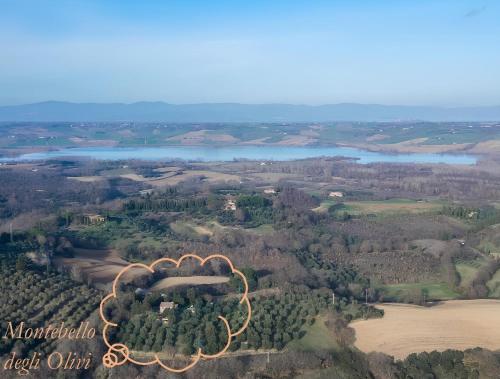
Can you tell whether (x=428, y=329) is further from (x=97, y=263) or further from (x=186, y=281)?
(x=97, y=263)

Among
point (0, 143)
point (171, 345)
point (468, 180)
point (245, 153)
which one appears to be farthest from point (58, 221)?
point (0, 143)

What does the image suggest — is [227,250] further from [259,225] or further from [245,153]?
[245,153]

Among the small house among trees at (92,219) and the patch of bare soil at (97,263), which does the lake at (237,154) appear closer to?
the small house among trees at (92,219)

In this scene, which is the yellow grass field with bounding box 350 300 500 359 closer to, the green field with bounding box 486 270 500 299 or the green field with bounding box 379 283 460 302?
the green field with bounding box 379 283 460 302

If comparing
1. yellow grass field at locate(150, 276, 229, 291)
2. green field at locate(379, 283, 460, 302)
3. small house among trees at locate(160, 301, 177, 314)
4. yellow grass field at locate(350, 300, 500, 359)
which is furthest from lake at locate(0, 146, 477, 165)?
small house among trees at locate(160, 301, 177, 314)

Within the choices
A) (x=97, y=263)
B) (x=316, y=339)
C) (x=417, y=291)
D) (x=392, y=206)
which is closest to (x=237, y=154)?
(x=392, y=206)
